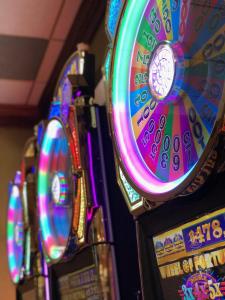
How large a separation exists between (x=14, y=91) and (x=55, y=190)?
1.56 metres

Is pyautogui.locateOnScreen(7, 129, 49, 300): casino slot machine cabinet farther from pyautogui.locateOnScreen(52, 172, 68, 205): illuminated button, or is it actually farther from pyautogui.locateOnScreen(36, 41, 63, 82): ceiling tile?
pyautogui.locateOnScreen(36, 41, 63, 82): ceiling tile

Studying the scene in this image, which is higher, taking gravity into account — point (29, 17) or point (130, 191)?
point (29, 17)

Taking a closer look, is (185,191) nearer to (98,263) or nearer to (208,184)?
(208,184)

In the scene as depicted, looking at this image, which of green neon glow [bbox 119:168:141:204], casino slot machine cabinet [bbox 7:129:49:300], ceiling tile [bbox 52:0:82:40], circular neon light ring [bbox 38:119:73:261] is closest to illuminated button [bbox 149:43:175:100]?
green neon glow [bbox 119:168:141:204]

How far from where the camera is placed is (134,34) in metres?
1.33

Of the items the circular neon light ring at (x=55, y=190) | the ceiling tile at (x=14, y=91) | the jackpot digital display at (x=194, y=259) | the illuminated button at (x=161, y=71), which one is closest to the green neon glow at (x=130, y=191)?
the jackpot digital display at (x=194, y=259)

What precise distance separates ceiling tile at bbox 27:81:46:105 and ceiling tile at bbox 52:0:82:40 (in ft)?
2.13

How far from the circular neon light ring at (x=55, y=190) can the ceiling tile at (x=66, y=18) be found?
73 centimetres

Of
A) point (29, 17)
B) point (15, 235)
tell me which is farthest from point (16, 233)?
point (29, 17)

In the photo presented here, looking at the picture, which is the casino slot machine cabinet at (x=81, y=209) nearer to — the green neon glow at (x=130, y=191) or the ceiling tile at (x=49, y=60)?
the green neon glow at (x=130, y=191)

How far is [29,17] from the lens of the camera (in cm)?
256

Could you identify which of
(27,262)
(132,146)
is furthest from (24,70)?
(132,146)

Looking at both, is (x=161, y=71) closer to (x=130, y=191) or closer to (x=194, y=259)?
(x=130, y=191)

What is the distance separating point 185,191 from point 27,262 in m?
1.72
